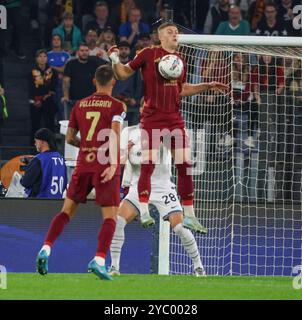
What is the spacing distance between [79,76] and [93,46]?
2.72 ft

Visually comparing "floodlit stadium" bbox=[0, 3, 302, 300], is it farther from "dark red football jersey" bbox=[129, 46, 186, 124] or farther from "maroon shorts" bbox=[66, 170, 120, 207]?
"maroon shorts" bbox=[66, 170, 120, 207]

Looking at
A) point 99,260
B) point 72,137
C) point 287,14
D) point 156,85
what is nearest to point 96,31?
point 287,14

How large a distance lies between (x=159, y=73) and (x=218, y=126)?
2989 millimetres

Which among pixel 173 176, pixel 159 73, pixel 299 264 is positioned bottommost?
pixel 299 264

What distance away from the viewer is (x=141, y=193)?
43.8ft

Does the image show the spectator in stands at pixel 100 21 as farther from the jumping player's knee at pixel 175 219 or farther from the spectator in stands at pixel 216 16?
the jumping player's knee at pixel 175 219

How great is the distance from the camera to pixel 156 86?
13227mm

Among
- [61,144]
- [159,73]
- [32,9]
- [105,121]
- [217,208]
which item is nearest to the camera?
[105,121]

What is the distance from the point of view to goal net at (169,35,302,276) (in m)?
15.8

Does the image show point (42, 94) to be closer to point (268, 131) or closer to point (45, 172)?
point (45, 172)

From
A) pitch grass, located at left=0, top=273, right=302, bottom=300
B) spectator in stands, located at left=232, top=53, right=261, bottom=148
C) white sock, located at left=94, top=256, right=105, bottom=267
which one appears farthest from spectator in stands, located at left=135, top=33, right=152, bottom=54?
white sock, located at left=94, top=256, right=105, bottom=267

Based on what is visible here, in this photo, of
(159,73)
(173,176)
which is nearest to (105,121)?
(159,73)

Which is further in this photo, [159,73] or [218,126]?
[218,126]

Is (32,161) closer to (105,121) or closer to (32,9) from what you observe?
(105,121)
